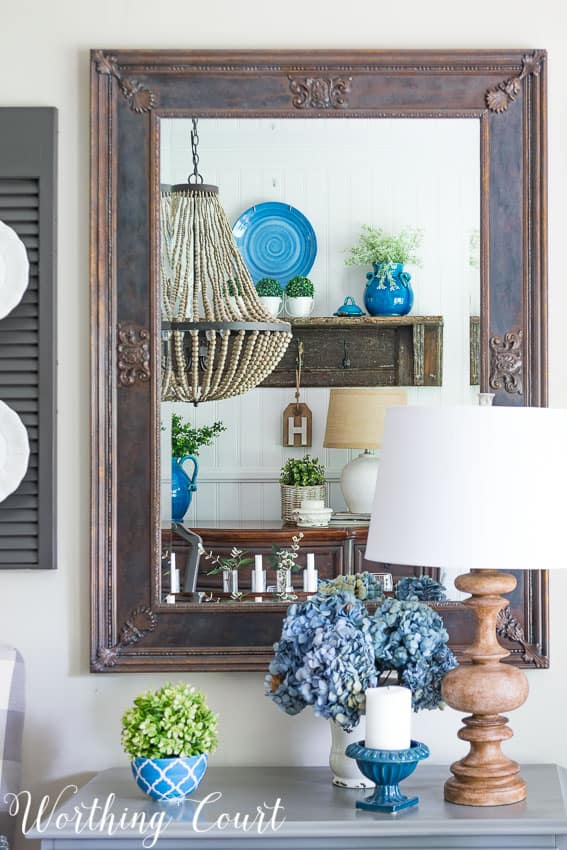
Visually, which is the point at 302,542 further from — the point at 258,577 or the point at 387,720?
the point at 387,720

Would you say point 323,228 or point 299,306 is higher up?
point 323,228

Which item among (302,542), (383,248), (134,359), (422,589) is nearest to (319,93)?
(383,248)

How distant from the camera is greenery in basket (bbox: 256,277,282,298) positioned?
6.46 feet

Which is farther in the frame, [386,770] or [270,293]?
[270,293]

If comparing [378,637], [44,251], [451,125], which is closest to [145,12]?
[44,251]

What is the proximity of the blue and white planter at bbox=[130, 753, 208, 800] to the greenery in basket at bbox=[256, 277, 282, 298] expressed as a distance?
0.90 metres

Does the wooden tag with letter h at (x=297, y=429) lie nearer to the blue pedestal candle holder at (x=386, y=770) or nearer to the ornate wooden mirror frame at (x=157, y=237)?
the ornate wooden mirror frame at (x=157, y=237)

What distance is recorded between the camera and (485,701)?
1.63 m

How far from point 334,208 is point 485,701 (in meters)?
1.00

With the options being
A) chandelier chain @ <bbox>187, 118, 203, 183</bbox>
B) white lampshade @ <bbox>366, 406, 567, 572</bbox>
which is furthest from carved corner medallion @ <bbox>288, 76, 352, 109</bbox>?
white lampshade @ <bbox>366, 406, 567, 572</bbox>

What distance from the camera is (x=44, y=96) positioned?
2.02m

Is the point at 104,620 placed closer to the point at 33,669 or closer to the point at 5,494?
the point at 33,669

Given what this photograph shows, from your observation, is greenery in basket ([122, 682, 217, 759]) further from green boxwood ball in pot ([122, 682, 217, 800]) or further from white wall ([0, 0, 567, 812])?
white wall ([0, 0, 567, 812])

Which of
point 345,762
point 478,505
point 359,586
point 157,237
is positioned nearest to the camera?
point 478,505
